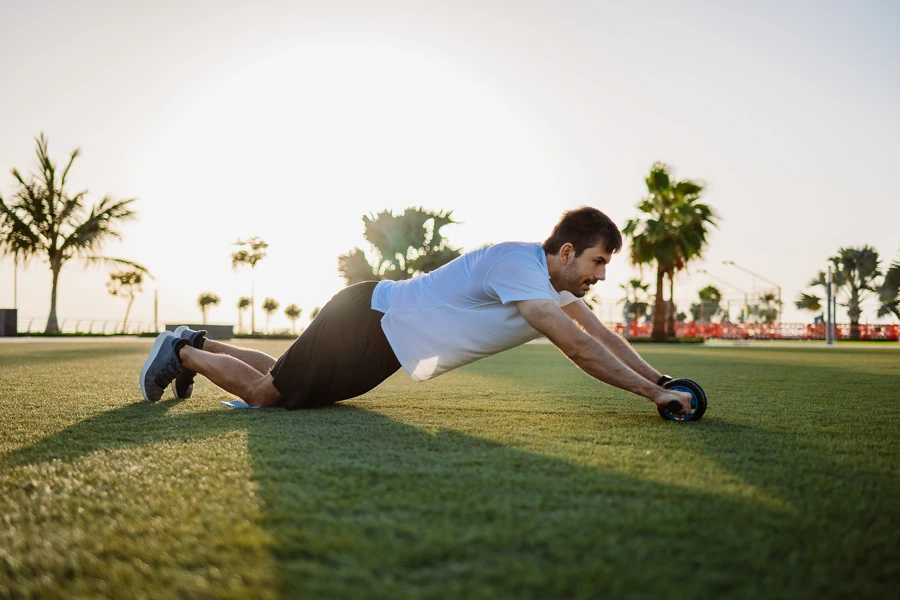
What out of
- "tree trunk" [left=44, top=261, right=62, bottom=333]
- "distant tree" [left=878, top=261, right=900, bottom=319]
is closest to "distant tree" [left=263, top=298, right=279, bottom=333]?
"tree trunk" [left=44, top=261, right=62, bottom=333]

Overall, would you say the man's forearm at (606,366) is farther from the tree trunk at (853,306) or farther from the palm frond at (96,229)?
the tree trunk at (853,306)

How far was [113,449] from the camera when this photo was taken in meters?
2.45

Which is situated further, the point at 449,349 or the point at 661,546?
the point at 449,349

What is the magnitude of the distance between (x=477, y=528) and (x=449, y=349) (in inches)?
75.1

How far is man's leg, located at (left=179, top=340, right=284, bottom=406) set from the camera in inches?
147

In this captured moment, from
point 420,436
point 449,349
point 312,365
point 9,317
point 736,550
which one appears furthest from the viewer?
point 9,317

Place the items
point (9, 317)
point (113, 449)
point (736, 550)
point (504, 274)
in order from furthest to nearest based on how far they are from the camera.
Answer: point (9, 317), point (504, 274), point (113, 449), point (736, 550)

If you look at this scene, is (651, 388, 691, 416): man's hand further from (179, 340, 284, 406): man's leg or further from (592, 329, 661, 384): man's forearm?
(179, 340, 284, 406): man's leg

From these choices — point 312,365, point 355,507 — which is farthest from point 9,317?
point 355,507

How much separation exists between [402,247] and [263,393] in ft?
108

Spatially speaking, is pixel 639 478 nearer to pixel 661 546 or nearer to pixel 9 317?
pixel 661 546

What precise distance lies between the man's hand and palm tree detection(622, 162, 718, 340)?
98.6 feet

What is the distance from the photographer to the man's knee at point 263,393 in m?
3.76

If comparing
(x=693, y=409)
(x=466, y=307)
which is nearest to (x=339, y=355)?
(x=466, y=307)
